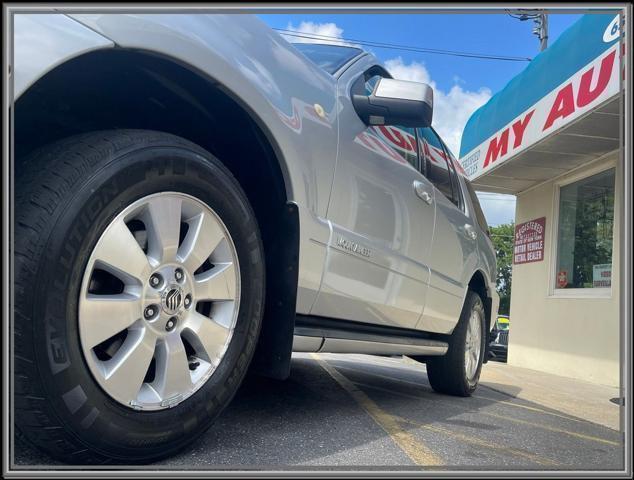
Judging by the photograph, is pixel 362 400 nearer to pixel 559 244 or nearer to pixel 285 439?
pixel 285 439

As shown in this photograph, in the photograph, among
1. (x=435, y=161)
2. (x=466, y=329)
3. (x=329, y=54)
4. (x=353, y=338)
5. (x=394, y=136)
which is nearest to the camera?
(x=353, y=338)

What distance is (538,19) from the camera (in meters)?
2.52

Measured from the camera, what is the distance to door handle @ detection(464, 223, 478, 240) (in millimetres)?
4295

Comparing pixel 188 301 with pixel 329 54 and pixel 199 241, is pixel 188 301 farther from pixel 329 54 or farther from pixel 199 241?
pixel 329 54

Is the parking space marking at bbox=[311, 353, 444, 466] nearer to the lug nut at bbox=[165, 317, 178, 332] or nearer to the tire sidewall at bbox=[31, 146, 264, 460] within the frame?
the tire sidewall at bbox=[31, 146, 264, 460]

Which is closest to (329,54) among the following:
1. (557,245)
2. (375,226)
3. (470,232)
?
(375,226)

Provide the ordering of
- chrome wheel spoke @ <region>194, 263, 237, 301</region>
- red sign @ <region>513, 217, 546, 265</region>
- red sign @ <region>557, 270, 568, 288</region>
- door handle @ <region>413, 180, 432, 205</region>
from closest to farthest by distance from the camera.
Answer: chrome wheel spoke @ <region>194, 263, 237, 301</region> < door handle @ <region>413, 180, 432, 205</region> < red sign @ <region>557, 270, 568, 288</region> < red sign @ <region>513, 217, 546, 265</region>

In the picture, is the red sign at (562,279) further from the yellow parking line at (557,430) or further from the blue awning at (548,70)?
the yellow parking line at (557,430)

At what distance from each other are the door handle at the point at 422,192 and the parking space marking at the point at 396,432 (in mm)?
1266

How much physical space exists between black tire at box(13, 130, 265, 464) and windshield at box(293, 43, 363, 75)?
3.87 feet

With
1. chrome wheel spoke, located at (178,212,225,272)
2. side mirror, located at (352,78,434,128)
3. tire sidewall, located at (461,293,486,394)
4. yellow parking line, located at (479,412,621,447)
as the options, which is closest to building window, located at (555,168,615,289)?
tire sidewall, located at (461,293,486,394)

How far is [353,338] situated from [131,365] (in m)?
1.32

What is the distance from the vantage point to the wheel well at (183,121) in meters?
1.80

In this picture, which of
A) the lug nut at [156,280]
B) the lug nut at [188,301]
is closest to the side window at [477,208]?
the lug nut at [188,301]
